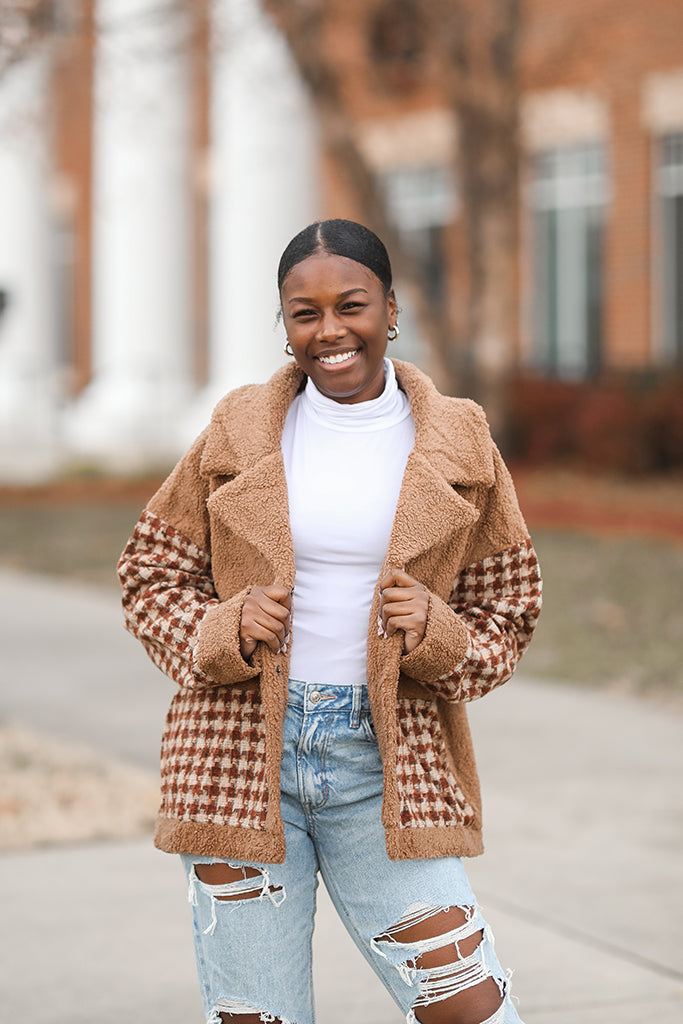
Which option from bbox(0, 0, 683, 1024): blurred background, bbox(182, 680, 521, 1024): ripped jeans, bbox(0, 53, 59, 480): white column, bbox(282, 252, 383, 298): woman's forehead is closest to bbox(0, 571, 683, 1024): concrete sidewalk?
bbox(0, 0, 683, 1024): blurred background

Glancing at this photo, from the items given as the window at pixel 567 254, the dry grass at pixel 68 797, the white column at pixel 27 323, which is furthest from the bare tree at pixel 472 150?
the dry grass at pixel 68 797

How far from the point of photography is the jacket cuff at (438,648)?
8.57 feet

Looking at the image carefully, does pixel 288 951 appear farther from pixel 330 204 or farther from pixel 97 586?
pixel 330 204

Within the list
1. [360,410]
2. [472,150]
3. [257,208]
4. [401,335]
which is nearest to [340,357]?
[360,410]

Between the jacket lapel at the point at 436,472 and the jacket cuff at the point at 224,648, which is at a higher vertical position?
the jacket lapel at the point at 436,472

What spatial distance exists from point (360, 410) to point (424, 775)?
2.14 feet

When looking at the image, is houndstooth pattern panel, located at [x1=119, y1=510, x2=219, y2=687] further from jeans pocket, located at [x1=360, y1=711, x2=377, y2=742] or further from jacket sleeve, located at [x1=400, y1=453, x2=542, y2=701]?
jacket sleeve, located at [x1=400, y1=453, x2=542, y2=701]

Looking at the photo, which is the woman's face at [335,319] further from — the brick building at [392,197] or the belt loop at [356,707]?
the brick building at [392,197]

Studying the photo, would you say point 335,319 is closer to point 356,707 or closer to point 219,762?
point 356,707

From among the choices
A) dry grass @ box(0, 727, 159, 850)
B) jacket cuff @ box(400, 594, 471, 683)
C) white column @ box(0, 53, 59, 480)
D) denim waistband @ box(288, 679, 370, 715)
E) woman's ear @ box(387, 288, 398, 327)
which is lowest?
dry grass @ box(0, 727, 159, 850)

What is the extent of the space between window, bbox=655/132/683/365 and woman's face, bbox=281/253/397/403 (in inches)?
581

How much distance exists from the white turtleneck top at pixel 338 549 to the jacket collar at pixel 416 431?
73mm

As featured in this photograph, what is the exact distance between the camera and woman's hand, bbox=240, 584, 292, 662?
2.61 m

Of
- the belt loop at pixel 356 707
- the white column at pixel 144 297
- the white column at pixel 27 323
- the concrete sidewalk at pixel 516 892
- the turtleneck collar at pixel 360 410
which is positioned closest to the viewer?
the belt loop at pixel 356 707
